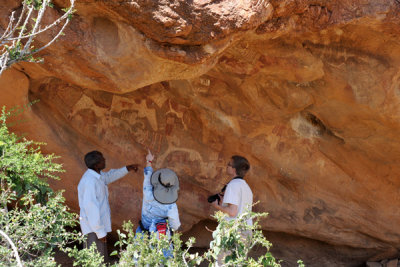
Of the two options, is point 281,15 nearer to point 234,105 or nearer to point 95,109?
point 234,105

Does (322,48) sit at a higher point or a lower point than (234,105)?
higher

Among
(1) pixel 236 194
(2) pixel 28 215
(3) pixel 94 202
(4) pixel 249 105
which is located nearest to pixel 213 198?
(1) pixel 236 194

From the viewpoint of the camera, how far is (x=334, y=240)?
4.79 m

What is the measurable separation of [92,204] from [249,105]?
1.75 meters

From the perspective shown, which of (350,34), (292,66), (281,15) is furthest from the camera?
(292,66)

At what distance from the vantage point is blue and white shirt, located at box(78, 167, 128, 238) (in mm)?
3176

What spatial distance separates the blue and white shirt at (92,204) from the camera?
3176 millimetres

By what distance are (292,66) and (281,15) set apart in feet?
A: 2.29

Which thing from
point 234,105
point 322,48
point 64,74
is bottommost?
point 64,74

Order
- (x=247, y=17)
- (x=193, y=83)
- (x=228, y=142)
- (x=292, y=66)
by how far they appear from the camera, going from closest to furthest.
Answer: (x=247, y=17)
(x=292, y=66)
(x=193, y=83)
(x=228, y=142)

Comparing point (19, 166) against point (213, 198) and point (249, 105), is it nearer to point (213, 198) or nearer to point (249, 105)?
point (213, 198)

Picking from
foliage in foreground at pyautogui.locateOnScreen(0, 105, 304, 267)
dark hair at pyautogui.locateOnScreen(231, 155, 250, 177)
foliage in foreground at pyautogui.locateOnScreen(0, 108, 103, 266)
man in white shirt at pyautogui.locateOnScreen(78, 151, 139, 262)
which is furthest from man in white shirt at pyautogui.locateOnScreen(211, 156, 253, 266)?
foliage in foreground at pyautogui.locateOnScreen(0, 108, 103, 266)

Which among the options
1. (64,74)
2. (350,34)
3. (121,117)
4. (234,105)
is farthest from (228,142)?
(64,74)

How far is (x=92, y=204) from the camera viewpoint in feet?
10.4
